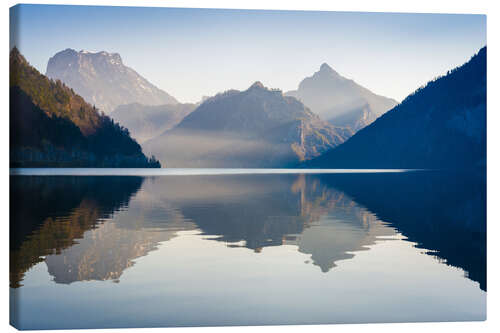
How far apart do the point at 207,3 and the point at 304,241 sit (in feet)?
28.9

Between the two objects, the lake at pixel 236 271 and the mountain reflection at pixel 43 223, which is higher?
the mountain reflection at pixel 43 223

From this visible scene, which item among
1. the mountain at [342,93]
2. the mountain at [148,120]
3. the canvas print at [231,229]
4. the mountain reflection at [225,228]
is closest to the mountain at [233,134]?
the mountain at [148,120]

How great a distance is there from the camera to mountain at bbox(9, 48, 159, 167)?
1236 cm

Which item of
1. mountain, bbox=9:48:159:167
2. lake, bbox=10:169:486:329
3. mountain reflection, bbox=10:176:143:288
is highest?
mountain, bbox=9:48:159:167

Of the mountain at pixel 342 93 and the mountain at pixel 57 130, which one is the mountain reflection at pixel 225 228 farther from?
the mountain at pixel 342 93

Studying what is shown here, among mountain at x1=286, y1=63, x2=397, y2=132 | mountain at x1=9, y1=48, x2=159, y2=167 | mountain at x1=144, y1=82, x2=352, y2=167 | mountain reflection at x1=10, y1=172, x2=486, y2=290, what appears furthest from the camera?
mountain at x1=144, y1=82, x2=352, y2=167

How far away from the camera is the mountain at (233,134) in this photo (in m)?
51.3

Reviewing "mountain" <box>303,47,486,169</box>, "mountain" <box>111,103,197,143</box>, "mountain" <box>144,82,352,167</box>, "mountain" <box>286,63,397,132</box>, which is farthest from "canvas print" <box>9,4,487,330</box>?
"mountain" <box>303,47,486,169</box>

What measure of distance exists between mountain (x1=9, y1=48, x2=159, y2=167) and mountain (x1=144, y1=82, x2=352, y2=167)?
38.6ft

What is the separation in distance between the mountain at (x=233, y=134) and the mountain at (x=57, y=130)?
11.8 meters

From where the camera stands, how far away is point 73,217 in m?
23.9

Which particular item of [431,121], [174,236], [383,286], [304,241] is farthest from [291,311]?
[431,121]

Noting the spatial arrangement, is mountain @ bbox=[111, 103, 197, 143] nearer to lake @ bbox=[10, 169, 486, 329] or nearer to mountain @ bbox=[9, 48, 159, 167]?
mountain @ bbox=[9, 48, 159, 167]

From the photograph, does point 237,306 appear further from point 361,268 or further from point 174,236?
point 174,236
